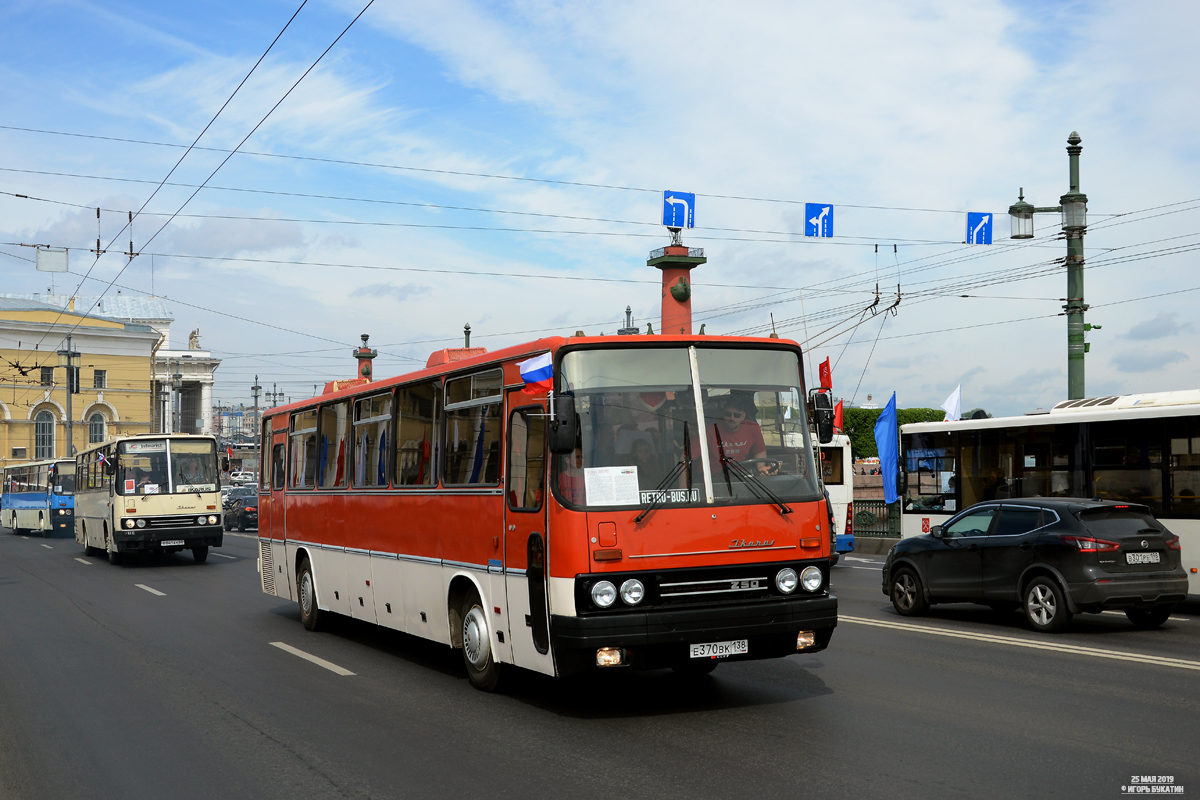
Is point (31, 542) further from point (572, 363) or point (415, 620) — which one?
point (572, 363)

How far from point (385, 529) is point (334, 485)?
6.63 feet

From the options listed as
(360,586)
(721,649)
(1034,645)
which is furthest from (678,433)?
(1034,645)

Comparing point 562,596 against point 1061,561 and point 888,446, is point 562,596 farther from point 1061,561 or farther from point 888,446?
point 888,446

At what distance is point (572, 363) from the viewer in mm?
8328

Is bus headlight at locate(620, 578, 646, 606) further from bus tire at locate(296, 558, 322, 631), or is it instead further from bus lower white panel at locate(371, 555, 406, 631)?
bus tire at locate(296, 558, 322, 631)

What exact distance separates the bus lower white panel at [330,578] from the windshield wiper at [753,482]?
616cm

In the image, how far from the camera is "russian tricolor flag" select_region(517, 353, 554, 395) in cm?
833

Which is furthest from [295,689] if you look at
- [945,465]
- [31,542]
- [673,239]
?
[673,239]

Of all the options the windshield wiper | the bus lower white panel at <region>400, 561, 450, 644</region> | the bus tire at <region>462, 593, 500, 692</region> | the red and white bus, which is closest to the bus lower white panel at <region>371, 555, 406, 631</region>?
the bus lower white panel at <region>400, 561, 450, 644</region>

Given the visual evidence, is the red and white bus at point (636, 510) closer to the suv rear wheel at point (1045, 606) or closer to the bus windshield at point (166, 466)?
the suv rear wheel at point (1045, 606)

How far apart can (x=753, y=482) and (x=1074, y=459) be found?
32.6ft

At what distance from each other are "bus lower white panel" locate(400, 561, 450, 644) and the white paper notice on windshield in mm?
2732

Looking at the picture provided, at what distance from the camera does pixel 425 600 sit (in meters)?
10.6

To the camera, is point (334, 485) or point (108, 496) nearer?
point (334, 485)
